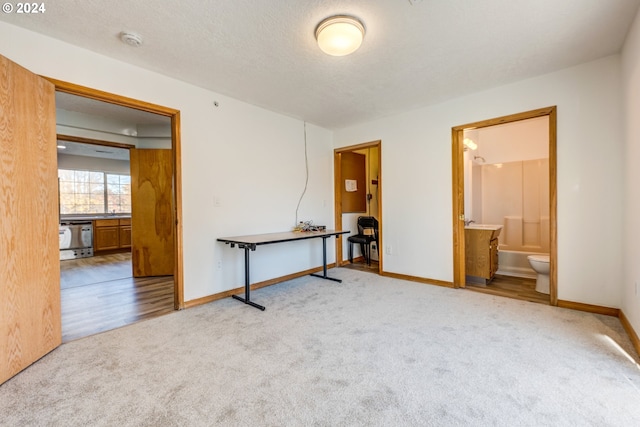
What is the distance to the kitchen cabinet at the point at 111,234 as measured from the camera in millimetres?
6402

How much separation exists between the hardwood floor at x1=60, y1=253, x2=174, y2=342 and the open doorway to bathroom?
377 cm

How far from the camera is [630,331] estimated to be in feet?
7.23

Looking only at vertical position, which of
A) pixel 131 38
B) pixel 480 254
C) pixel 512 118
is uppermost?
pixel 131 38

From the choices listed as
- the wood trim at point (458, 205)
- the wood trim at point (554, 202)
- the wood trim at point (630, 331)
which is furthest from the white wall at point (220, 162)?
the wood trim at point (630, 331)

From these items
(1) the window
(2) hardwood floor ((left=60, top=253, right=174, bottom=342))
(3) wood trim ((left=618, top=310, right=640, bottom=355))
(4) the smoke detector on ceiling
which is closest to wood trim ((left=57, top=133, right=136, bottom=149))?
(2) hardwood floor ((left=60, top=253, right=174, bottom=342))

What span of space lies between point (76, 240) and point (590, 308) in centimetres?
875

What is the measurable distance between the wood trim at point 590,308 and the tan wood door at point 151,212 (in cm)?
532

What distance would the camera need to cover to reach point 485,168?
5.52 m

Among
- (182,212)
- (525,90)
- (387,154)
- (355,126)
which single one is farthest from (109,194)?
(525,90)

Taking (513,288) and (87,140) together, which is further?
(87,140)

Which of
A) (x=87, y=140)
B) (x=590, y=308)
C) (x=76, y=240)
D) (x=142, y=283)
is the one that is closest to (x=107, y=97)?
(x=87, y=140)
